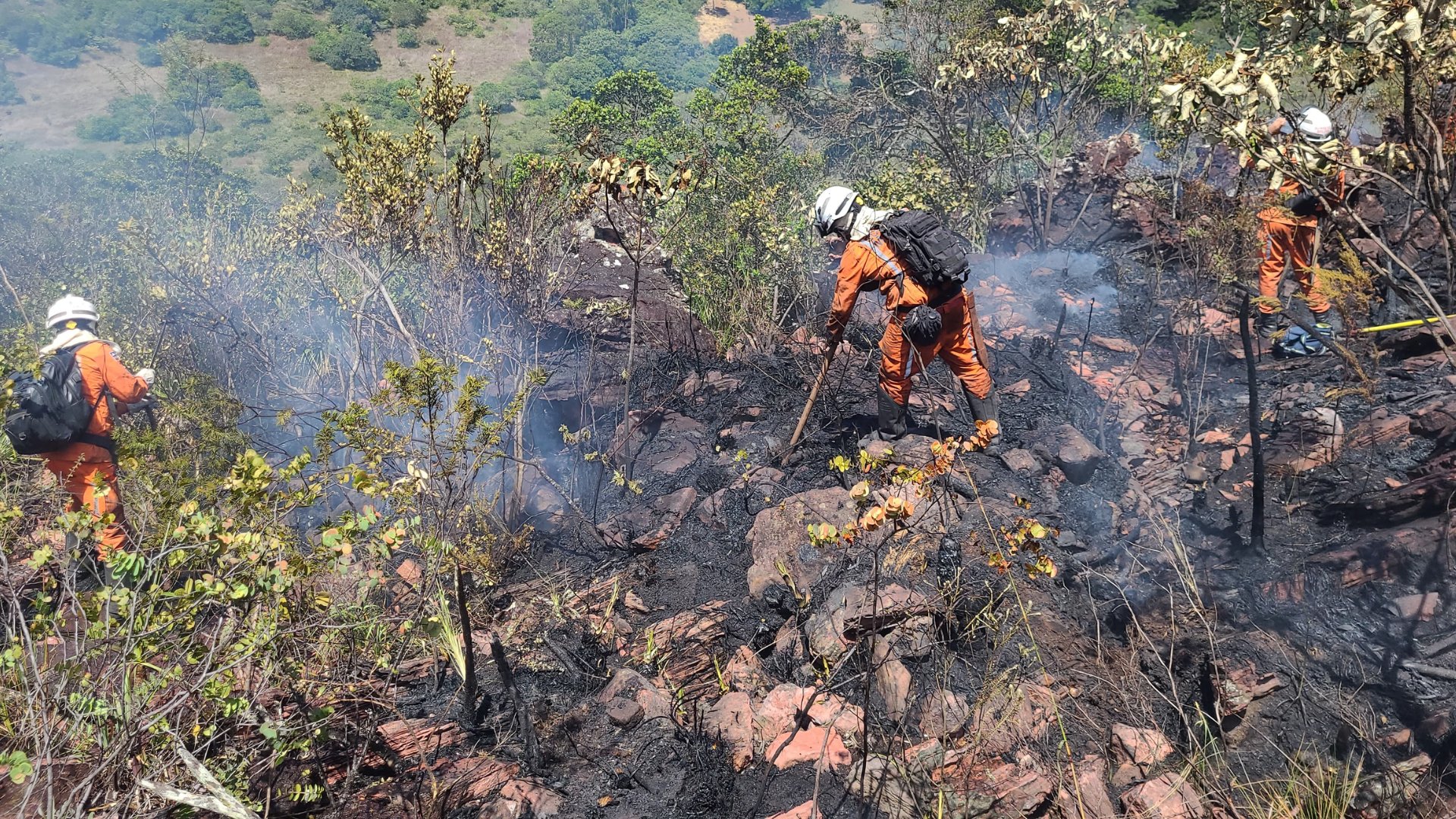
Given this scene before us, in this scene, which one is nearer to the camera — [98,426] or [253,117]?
[98,426]

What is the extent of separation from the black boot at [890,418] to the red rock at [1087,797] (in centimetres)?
260

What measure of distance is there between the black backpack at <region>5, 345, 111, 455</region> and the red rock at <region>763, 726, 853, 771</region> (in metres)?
3.97

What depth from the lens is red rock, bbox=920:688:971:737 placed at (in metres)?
3.07

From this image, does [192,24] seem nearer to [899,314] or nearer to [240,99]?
[240,99]

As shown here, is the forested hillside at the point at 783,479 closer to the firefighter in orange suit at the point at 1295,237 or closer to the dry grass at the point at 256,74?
the firefighter in orange suit at the point at 1295,237

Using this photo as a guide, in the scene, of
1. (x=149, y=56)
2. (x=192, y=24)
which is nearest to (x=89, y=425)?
(x=149, y=56)

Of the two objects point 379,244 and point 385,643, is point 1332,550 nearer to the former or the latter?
point 385,643

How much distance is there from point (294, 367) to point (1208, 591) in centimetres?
658

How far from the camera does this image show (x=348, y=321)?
603cm

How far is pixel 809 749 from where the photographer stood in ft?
10.1

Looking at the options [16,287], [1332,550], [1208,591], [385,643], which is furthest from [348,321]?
[1332,550]

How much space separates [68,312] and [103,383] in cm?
44

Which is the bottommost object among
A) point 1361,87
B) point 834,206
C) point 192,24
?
point 192,24

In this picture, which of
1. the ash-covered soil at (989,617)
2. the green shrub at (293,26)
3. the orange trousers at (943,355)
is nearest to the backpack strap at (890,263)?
the orange trousers at (943,355)
